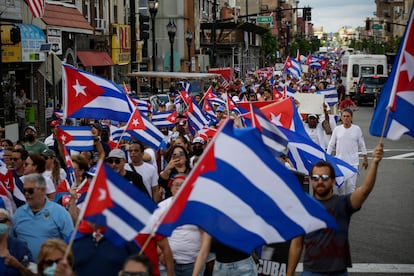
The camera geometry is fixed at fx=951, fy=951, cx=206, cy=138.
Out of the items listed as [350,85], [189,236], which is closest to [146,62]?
[350,85]

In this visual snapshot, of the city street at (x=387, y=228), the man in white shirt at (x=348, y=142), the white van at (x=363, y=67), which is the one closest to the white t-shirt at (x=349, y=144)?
the man in white shirt at (x=348, y=142)

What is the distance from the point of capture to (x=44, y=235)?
7.60 metres

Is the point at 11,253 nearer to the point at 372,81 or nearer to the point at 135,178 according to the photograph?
the point at 135,178

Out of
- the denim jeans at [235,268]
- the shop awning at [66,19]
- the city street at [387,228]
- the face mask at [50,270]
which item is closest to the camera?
the face mask at [50,270]

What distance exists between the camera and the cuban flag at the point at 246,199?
245 inches

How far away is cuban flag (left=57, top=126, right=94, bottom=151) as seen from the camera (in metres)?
12.9

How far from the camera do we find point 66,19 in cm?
3441

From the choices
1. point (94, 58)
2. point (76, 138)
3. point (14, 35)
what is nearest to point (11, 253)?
point (76, 138)

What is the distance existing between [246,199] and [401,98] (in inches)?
73.4

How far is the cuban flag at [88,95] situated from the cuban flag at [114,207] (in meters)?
6.15

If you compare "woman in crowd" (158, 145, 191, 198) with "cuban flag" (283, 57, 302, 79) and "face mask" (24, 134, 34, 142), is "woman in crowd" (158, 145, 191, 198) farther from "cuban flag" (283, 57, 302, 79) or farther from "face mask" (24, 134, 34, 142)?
"cuban flag" (283, 57, 302, 79)

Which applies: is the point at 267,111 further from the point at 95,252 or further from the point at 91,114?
the point at 95,252

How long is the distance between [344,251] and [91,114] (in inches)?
220

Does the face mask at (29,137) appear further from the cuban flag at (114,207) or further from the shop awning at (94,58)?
the shop awning at (94,58)
